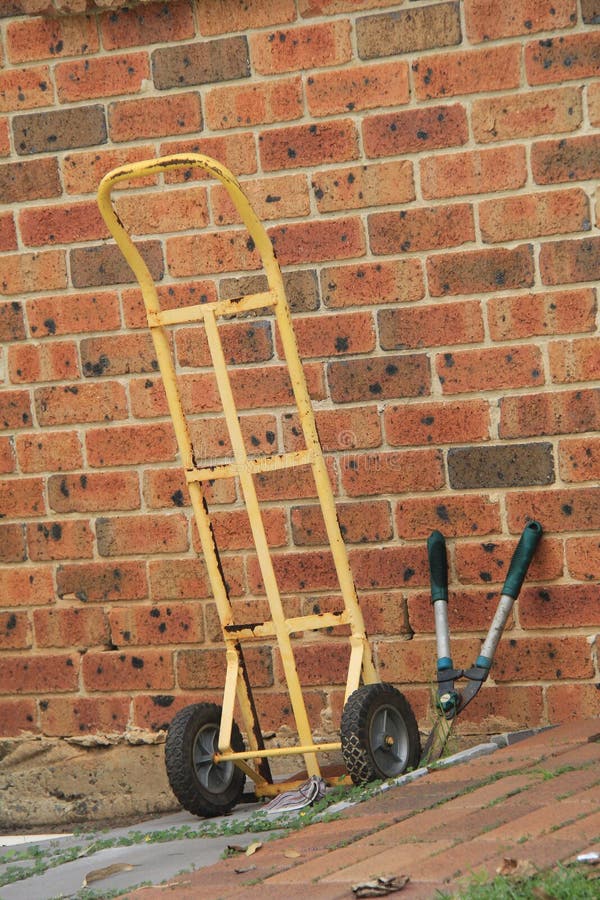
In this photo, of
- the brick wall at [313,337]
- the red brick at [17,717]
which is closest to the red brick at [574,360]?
the brick wall at [313,337]

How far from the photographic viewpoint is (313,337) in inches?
163

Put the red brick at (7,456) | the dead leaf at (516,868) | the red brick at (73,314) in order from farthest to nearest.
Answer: the red brick at (7,456), the red brick at (73,314), the dead leaf at (516,868)

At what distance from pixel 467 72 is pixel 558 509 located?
1257mm

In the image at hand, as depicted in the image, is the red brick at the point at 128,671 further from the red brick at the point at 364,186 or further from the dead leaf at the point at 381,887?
the dead leaf at the point at 381,887

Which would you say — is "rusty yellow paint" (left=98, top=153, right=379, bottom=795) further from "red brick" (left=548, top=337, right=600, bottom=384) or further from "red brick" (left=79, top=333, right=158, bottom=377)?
"red brick" (left=548, top=337, right=600, bottom=384)

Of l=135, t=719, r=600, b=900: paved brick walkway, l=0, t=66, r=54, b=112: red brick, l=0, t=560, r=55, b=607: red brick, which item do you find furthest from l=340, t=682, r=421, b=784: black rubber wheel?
l=0, t=66, r=54, b=112: red brick

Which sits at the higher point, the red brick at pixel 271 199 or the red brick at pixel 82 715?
the red brick at pixel 271 199

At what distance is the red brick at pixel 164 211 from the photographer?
166 inches

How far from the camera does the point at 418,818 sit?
3002 mm

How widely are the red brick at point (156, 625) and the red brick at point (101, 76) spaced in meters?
1.57

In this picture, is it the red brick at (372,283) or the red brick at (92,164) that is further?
the red brick at (92,164)

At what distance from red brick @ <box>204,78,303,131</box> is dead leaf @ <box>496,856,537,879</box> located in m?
2.42

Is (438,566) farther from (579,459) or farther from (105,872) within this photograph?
(105,872)

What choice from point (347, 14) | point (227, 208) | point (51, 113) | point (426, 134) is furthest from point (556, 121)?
point (51, 113)
